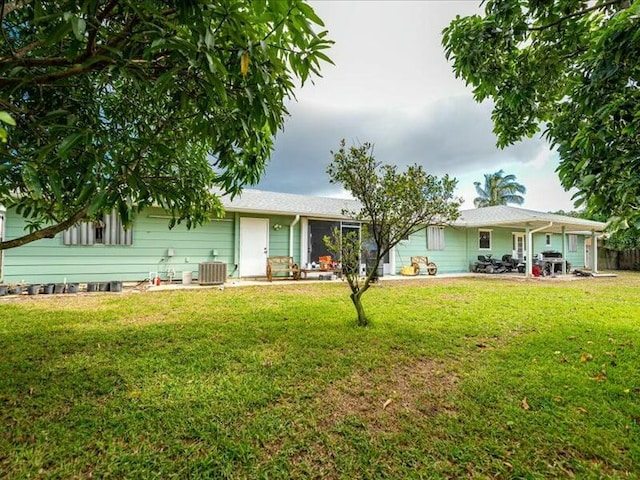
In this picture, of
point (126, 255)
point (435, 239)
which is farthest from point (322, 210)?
point (126, 255)

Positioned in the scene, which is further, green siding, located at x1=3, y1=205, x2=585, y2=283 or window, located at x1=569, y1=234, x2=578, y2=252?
window, located at x1=569, y1=234, x2=578, y2=252

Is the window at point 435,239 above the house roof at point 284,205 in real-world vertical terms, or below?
below

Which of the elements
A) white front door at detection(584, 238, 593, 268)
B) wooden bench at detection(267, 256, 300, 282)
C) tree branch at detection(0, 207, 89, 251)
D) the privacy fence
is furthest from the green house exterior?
the privacy fence

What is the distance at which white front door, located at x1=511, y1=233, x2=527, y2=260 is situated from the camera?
1645 cm

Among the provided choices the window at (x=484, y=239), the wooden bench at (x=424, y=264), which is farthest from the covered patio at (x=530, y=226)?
the wooden bench at (x=424, y=264)

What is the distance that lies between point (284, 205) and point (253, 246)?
6.28 feet

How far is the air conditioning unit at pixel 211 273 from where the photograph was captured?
8.77 m

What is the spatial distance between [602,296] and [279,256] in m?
9.45

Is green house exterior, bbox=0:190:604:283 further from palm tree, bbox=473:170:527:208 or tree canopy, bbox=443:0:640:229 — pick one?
palm tree, bbox=473:170:527:208

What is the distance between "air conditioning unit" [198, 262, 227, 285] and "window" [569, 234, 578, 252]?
20.4m

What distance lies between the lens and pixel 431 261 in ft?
45.5

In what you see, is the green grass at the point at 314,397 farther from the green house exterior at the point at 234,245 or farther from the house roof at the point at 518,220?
the house roof at the point at 518,220

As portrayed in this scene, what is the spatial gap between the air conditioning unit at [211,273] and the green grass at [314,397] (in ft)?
11.3

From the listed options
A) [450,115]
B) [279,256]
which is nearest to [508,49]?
[279,256]
